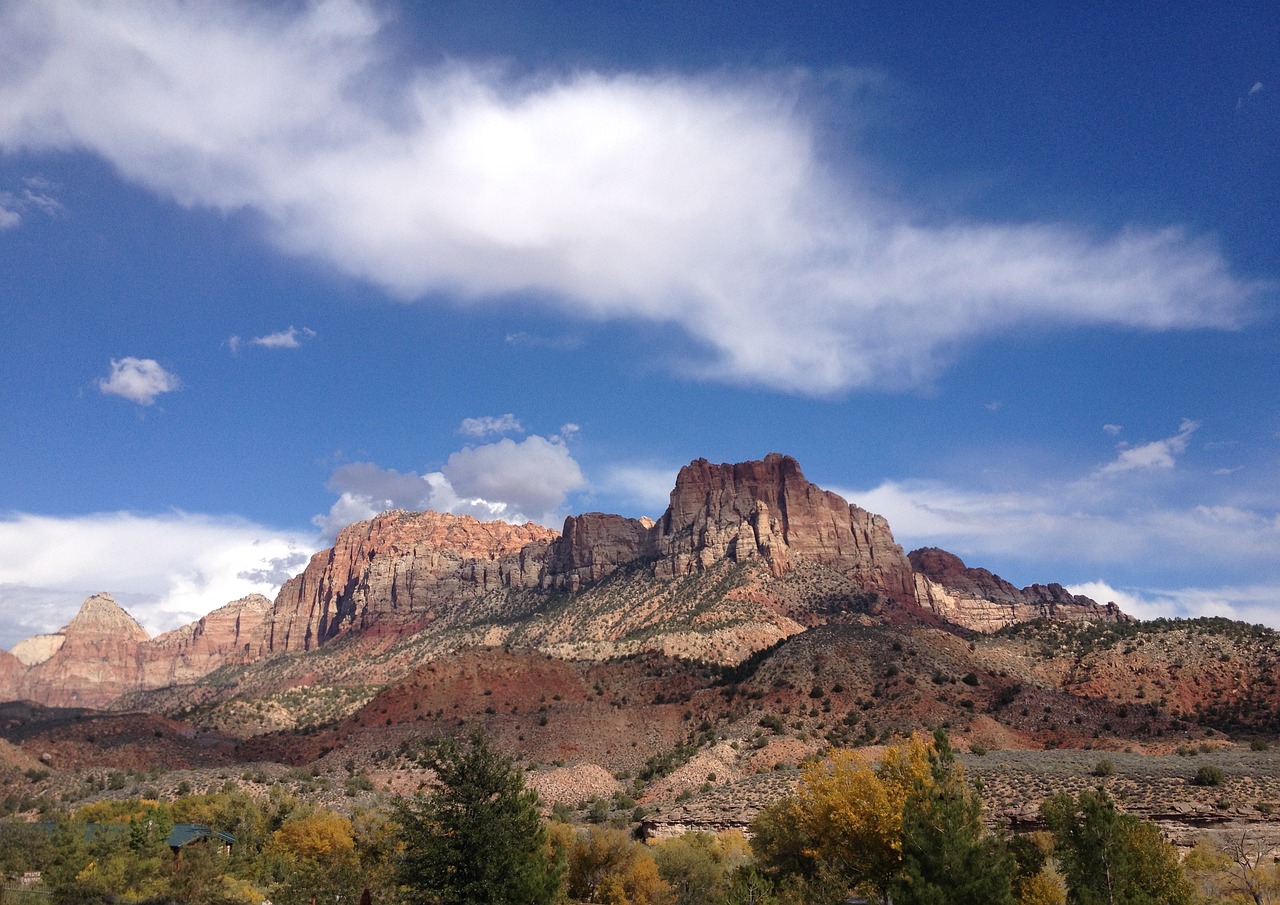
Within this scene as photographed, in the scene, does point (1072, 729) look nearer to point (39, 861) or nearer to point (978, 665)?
point (978, 665)

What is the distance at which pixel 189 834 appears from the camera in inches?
1964

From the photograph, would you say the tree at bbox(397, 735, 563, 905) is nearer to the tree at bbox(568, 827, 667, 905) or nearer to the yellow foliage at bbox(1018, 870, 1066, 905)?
the tree at bbox(568, 827, 667, 905)

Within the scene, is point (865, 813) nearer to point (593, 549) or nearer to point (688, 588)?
point (688, 588)

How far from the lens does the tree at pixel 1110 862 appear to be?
91.9ft

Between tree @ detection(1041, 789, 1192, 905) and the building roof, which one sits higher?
tree @ detection(1041, 789, 1192, 905)

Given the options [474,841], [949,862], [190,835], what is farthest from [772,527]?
[474,841]

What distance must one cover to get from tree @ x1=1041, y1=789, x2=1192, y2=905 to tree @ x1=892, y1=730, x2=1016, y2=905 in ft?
6.68

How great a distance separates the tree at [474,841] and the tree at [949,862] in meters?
10.2

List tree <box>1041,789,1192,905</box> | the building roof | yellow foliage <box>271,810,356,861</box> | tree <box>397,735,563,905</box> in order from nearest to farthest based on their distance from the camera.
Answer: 1. tree <box>397,735,563,905</box>
2. tree <box>1041,789,1192,905</box>
3. yellow foliage <box>271,810,356,861</box>
4. the building roof

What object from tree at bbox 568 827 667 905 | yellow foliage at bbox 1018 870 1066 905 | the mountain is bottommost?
tree at bbox 568 827 667 905

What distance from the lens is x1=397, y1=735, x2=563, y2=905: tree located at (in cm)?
2698

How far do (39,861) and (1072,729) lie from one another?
62.9m

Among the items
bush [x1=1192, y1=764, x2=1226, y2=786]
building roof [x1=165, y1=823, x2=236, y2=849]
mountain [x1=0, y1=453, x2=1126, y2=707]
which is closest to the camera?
bush [x1=1192, y1=764, x2=1226, y2=786]

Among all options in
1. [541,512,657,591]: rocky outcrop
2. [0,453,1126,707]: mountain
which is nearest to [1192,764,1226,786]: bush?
[0,453,1126,707]: mountain
